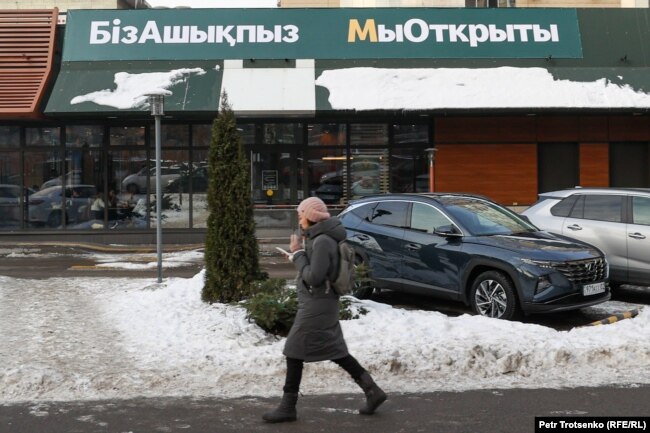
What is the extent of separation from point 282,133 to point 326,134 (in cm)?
121

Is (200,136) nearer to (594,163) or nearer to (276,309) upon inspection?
(594,163)

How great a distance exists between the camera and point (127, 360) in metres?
7.35

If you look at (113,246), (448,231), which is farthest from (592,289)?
(113,246)

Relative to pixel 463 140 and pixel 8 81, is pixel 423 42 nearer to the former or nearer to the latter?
pixel 463 140

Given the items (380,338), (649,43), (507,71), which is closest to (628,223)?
(380,338)

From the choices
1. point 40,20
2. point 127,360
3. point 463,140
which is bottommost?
point 127,360

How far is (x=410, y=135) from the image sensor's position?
808 inches

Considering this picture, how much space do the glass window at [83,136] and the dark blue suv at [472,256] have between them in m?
11.2

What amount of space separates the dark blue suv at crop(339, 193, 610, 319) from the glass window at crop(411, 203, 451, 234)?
15 mm

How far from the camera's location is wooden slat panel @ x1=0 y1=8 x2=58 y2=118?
18516 mm

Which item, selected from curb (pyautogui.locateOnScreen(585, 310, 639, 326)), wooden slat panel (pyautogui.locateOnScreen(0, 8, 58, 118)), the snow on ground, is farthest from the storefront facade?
the snow on ground

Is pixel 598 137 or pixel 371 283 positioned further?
pixel 598 137

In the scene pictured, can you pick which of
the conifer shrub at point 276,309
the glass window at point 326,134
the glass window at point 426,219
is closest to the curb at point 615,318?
the glass window at point 426,219

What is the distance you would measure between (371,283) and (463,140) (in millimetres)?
10977
